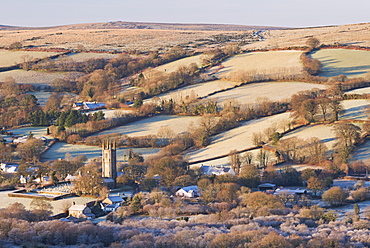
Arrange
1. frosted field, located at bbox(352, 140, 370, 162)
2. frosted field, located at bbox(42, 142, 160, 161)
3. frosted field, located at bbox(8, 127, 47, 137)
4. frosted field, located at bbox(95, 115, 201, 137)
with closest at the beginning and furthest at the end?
frosted field, located at bbox(352, 140, 370, 162) < frosted field, located at bbox(42, 142, 160, 161) < frosted field, located at bbox(95, 115, 201, 137) < frosted field, located at bbox(8, 127, 47, 137)

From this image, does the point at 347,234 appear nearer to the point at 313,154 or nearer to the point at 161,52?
the point at 313,154

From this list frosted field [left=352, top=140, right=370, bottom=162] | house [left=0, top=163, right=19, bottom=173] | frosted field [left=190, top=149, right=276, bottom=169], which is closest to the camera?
frosted field [left=352, top=140, right=370, bottom=162]

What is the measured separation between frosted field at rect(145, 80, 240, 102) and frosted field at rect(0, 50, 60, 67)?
5121 cm

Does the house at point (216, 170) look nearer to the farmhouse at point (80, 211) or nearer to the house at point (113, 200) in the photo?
the house at point (113, 200)

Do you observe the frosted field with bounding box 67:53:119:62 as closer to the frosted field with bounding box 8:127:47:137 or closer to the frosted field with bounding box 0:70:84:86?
the frosted field with bounding box 0:70:84:86

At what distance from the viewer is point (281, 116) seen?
10900cm

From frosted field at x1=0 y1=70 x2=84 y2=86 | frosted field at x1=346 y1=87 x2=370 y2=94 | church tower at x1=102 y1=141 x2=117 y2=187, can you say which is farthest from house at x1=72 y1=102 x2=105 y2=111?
church tower at x1=102 y1=141 x2=117 y2=187

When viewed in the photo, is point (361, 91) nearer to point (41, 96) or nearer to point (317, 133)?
point (317, 133)

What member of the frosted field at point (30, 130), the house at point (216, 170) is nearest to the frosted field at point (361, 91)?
the house at point (216, 170)

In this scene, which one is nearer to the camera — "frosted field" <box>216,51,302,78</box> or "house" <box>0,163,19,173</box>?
"house" <box>0,163,19,173</box>

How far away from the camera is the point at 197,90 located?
136 metres

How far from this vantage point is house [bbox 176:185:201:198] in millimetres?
80762

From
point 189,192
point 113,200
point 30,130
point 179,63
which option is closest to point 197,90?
point 30,130

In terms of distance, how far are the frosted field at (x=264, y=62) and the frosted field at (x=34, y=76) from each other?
31256mm
